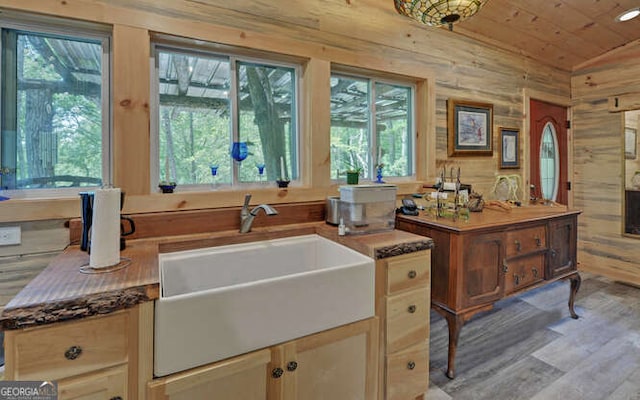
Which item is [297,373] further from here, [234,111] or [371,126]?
[371,126]

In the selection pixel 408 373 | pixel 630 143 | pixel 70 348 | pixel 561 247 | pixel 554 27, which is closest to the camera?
pixel 70 348

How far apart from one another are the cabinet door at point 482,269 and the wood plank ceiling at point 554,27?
1.94 meters

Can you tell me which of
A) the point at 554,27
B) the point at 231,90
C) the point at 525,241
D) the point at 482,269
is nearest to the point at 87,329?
the point at 231,90

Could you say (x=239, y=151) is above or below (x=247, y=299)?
above

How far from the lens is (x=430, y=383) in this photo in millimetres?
1820

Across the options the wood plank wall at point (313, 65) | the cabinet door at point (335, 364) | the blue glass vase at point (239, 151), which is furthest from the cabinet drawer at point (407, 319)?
the blue glass vase at point (239, 151)

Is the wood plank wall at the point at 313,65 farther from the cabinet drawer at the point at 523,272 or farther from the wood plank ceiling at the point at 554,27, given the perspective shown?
the cabinet drawer at the point at 523,272

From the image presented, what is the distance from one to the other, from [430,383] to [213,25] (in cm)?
238

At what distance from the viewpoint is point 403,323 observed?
1521 millimetres

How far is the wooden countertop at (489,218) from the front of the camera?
A: 183cm

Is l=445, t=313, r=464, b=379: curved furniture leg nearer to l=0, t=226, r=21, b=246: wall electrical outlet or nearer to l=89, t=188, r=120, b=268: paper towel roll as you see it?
l=89, t=188, r=120, b=268: paper towel roll

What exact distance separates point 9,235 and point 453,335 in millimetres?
2280

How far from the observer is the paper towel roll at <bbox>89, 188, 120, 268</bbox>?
1.16 metres

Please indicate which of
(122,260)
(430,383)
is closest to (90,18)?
(122,260)
